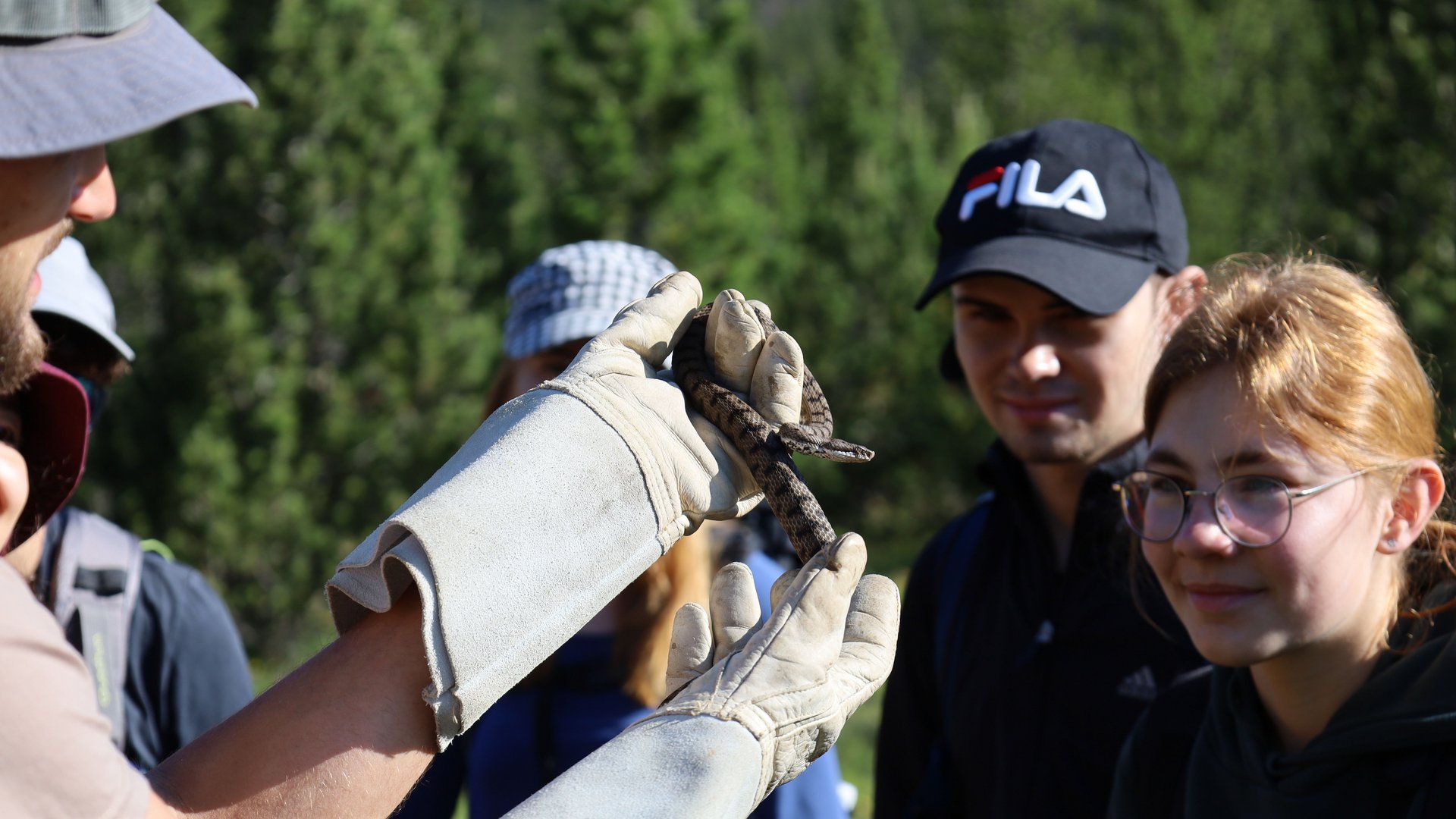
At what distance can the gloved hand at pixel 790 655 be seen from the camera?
234 centimetres

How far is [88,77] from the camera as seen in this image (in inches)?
83.6

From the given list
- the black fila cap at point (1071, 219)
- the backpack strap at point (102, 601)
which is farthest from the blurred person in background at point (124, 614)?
the black fila cap at point (1071, 219)

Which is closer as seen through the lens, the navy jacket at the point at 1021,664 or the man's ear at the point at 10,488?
the man's ear at the point at 10,488

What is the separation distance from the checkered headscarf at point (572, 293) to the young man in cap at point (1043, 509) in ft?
3.63

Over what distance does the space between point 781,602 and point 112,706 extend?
2.44 metres

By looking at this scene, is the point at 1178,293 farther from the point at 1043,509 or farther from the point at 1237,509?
the point at 1237,509

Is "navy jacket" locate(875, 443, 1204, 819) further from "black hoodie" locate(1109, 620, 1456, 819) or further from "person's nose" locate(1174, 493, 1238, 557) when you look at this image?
"person's nose" locate(1174, 493, 1238, 557)

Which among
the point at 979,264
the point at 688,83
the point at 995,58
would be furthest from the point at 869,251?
the point at 979,264

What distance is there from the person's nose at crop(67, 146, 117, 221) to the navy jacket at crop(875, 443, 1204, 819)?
9.11 ft

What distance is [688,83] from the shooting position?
2402 centimetres

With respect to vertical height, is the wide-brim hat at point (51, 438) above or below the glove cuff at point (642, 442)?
below

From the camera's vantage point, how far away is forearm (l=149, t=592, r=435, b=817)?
209cm

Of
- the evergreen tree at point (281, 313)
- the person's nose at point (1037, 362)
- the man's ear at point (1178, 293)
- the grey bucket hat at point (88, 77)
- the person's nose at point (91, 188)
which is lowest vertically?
the evergreen tree at point (281, 313)

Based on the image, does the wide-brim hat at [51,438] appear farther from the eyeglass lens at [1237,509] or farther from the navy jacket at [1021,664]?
the eyeglass lens at [1237,509]
